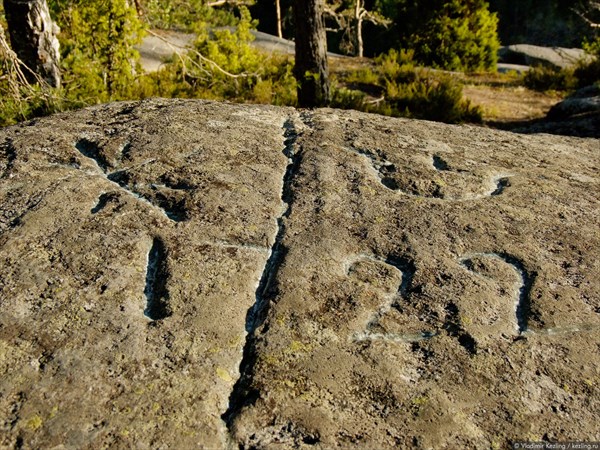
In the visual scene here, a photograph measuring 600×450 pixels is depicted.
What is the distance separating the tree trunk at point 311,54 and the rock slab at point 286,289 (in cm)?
354

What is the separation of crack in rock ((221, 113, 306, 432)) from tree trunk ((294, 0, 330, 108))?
12.6 feet

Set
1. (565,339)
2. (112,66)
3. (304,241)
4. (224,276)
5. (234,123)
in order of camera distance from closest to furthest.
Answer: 1. (565,339)
2. (224,276)
3. (304,241)
4. (234,123)
5. (112,66)

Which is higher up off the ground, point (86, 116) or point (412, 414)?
point (86, 116)

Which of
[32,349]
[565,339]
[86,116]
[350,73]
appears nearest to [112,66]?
→ [86,116]

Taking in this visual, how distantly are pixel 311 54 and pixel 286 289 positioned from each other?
500 cm

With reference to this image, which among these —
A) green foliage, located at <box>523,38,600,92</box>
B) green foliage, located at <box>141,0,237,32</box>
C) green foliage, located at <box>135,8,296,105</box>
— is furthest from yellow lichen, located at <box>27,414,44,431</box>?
green foliage, located at <box>523,38,600,92</box>

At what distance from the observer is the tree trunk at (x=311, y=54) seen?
667cm

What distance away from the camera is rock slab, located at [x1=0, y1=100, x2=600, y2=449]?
1.83 m

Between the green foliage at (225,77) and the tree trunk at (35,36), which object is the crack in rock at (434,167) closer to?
the tree trunk at (35,36)

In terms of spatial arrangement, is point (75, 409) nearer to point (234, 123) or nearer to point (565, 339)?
point (565, 339)

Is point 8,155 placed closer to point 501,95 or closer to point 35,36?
point 35,36

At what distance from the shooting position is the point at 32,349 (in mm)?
1999

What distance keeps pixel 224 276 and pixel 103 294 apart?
416mm

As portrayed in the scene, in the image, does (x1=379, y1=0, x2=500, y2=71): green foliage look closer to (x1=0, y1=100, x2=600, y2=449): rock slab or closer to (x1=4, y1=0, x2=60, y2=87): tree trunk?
(x1=4, y1=0, x2=60, y2=87): tree trunk
